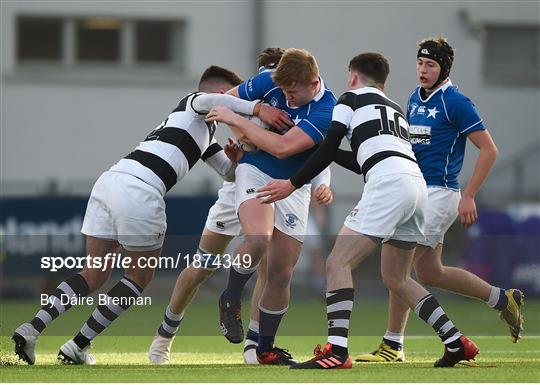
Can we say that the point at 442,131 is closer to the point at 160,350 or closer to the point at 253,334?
the point at 253,334

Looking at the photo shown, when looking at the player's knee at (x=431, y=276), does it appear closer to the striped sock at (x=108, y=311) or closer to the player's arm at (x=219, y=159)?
the player's arm at (x=219, y=159)

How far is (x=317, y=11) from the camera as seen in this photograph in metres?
22.5

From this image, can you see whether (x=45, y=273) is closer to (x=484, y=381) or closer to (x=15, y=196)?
(x=15, y=196)

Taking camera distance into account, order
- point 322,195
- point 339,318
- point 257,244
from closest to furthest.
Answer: point 339,318 → point 257,244 → point 322,195

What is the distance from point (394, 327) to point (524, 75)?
15.2 metres

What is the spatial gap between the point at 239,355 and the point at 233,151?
1927 mm

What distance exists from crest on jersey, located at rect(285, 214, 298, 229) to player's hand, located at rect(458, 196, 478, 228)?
3.80 ft

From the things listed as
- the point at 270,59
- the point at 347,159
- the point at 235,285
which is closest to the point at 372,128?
the point at 347,159

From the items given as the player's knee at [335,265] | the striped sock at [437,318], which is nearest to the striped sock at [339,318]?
the player's knee at [335,265]

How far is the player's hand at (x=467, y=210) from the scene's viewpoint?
360 inches

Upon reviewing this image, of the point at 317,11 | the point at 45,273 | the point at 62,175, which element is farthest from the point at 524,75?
the point at 45,273

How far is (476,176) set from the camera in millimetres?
9258

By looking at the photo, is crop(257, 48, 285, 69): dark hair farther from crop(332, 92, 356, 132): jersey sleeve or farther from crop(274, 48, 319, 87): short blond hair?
crop(332, 92, 356, 132): jersey sleeve

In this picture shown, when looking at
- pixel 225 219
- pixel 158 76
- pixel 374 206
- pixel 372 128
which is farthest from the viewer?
pixel 158 76
